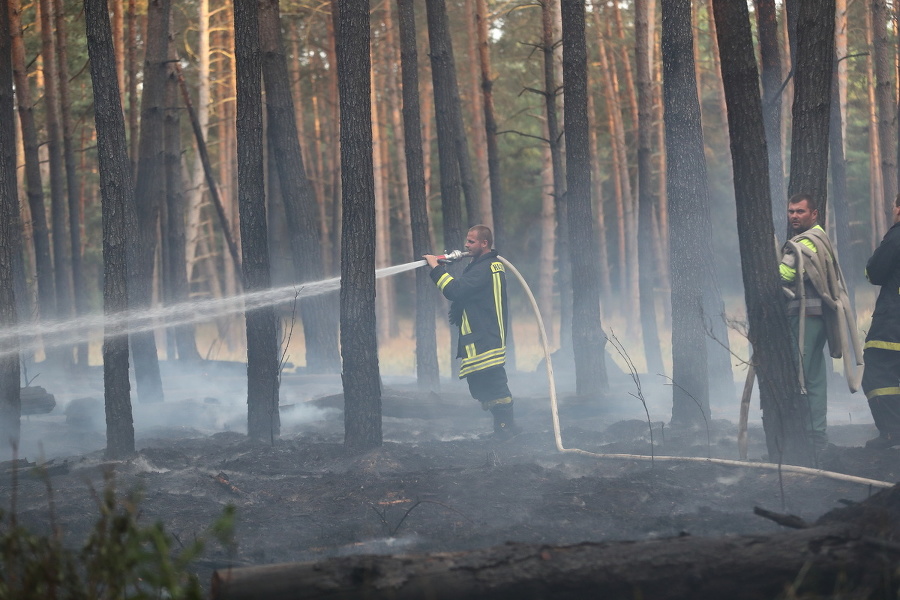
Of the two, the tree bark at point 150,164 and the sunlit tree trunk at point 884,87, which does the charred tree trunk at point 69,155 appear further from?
the sunlit tree trunk at point 884,87

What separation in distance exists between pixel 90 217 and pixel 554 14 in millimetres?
23356

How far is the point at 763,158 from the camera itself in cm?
691

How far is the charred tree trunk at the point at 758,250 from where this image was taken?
6840 mm

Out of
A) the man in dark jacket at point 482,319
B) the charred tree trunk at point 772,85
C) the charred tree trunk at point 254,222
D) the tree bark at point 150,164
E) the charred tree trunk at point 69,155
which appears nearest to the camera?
the man in dark jacket at point 482,319

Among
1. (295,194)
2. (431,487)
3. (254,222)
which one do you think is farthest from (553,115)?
(431,487)

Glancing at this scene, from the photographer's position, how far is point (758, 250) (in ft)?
22.6

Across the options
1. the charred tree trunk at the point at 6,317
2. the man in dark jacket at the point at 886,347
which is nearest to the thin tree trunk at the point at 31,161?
Result: the charred tree trunk at the point at 6,317

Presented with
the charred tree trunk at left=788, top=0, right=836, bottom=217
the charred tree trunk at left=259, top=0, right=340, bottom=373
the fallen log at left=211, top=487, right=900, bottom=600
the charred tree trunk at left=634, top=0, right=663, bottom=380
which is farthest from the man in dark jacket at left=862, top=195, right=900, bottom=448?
the charred tree trunk at left=259, top=0, right=340, bottom=373

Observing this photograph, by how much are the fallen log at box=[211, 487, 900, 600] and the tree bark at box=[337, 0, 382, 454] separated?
4.86 meters

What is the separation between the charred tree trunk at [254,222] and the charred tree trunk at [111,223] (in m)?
1.29

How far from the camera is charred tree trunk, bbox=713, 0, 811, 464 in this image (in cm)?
684

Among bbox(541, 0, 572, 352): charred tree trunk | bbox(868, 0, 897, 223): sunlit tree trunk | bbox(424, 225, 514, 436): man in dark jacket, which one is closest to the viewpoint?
bbox(424, 225, 514, 436): man in dark jacket

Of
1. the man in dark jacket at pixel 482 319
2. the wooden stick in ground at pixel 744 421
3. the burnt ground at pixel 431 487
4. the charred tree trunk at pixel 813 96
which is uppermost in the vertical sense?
the charred tree trunk at pixel 813 96

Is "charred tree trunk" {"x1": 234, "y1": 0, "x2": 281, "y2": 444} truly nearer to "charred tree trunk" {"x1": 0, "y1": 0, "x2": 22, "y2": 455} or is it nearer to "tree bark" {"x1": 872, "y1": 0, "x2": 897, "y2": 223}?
"charred tree trunk" {"x1": 0, "y1": 0, "x2": 22, "y2": 455}
